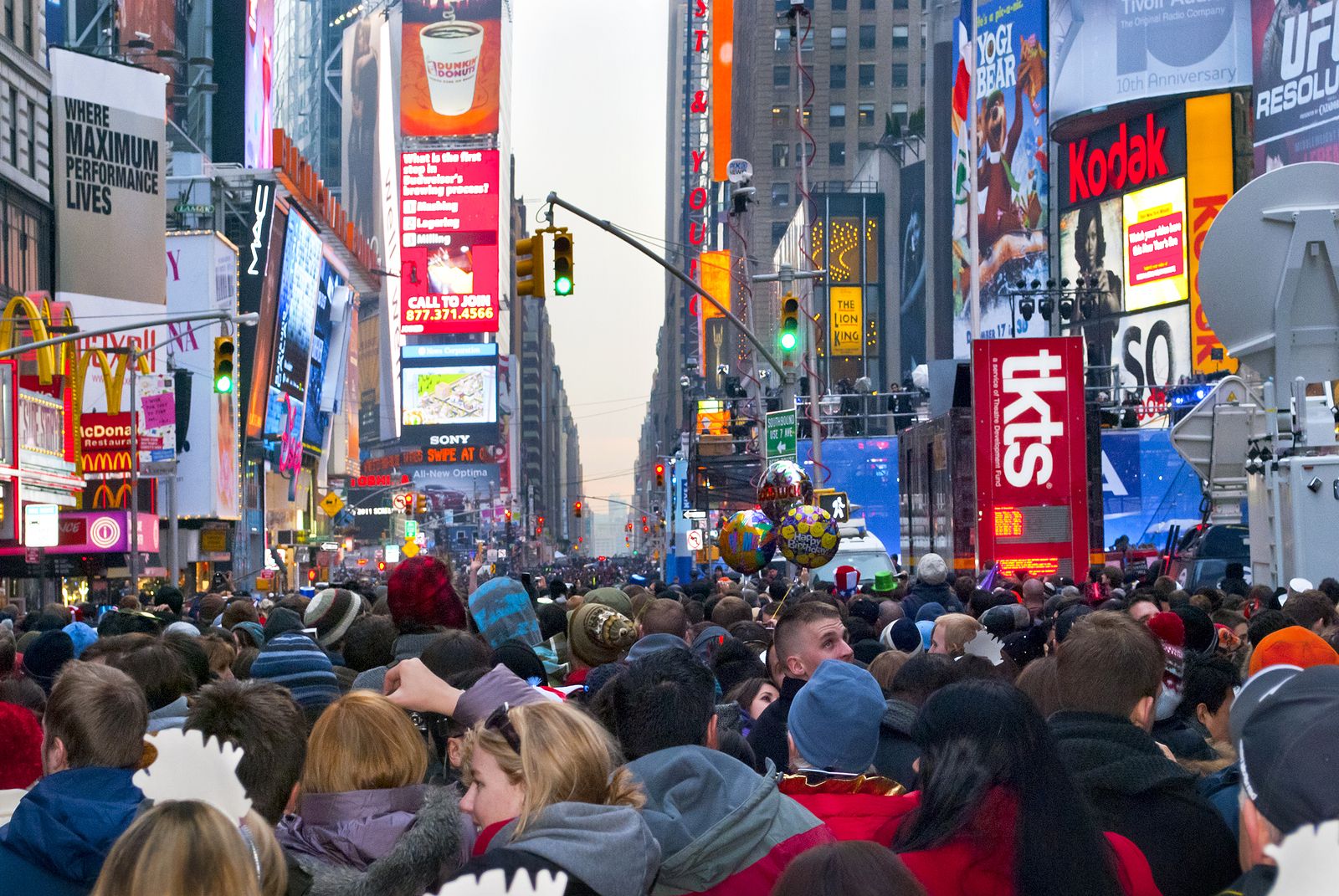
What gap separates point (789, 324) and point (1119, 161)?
4676 cm

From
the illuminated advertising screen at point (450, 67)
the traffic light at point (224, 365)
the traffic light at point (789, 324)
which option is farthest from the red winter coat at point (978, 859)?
the illuminated advertising screen at point (450, 67)

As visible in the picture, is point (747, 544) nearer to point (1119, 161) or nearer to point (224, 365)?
point (224, 365)

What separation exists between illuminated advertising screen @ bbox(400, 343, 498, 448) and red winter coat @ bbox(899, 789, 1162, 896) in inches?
5832

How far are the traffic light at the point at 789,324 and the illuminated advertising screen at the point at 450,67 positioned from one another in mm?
133108

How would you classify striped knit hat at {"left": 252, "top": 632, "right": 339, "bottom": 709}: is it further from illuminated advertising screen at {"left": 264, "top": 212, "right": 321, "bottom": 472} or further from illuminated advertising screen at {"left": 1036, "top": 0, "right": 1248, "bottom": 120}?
illuminated advertising screen at {"left": 264, "top": 212, "right": 321, "bottom": 472}

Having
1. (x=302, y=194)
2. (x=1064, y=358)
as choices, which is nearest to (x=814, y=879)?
(x=1064, y=358)

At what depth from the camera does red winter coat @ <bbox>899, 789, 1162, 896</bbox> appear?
3.88m

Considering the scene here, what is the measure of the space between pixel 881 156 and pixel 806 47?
15.2 m

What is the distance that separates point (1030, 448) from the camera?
72.4 feet

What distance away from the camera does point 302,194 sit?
90.9 meters

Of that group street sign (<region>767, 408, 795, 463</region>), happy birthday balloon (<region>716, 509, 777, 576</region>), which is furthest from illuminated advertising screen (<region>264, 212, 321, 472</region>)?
happy birthday balloon (<region>716, 509, 777, 576</region>)

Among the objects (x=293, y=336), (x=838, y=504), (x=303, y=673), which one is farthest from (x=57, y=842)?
(x=293, y=336)

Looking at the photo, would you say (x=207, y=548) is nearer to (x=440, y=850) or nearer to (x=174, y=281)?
(x=174, y=281)

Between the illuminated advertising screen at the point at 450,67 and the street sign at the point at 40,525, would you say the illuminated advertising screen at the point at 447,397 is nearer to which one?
the illuminated advertising screen at the point at 450,67
